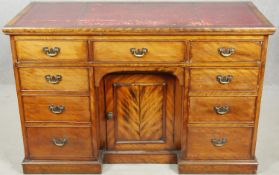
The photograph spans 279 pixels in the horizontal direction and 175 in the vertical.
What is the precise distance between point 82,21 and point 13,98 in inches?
52.3

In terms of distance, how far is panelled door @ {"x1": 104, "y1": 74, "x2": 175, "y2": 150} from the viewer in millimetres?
2924

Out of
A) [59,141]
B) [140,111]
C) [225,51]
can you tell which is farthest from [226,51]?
[59,141]

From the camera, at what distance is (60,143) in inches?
116

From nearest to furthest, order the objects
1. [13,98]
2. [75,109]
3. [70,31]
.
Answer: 1. [70,31]
2. [75,109]
3. [13,98]

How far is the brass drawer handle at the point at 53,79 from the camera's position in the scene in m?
2.79

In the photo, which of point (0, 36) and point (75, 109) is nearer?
point (75, 109)

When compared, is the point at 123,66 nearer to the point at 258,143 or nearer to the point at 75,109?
the point at 75,109

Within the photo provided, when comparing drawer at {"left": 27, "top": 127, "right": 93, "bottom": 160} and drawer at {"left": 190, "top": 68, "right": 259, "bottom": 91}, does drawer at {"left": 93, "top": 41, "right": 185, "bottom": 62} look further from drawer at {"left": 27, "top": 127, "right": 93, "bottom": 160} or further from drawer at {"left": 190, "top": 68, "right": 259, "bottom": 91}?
drawer at {"left": 27, "top": 127, "right": 93, "bottom": 160}

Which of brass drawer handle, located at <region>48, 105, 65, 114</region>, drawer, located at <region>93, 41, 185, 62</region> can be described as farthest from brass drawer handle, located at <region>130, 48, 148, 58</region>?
brass drawer handle, located at <region>48, 105, 65, 114</region>

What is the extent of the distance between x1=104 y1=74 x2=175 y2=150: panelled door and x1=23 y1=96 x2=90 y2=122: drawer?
0.17 metres

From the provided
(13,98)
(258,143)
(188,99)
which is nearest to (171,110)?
(188,99)

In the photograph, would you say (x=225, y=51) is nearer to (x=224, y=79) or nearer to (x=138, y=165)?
(x=224, y=79)

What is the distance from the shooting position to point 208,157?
2.96 m

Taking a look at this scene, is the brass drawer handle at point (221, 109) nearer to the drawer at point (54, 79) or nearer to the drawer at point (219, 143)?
the drawer at point (219, 143)
